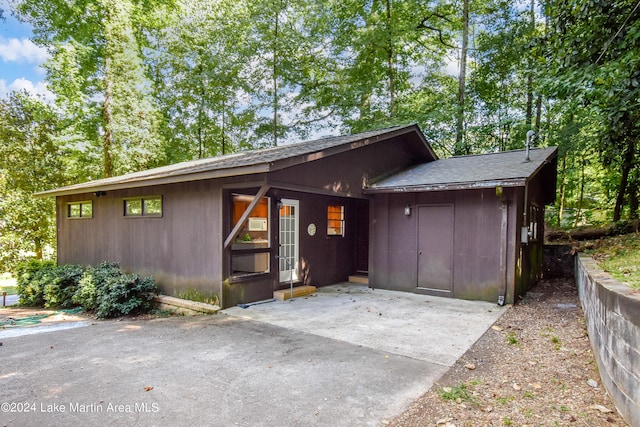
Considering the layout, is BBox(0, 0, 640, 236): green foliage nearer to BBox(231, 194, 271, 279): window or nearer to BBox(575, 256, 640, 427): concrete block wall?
BBox(231, 194, 271, 279): window

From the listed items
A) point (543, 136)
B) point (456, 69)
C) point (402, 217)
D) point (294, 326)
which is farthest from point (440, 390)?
point (456, 69)

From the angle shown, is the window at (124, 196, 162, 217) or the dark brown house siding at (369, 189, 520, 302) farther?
the window at (124, 196, 162, 217)

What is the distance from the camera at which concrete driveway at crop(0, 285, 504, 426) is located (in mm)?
2713

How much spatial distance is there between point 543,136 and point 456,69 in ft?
18.2

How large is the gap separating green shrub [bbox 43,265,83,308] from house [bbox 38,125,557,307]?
29.7 inches

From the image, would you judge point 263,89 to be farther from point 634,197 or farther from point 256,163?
point 634,197

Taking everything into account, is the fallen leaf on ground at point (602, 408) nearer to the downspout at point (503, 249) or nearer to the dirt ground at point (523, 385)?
the dirt ground at point (523, 385)

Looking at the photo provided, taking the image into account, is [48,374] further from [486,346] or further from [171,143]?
[171,143]

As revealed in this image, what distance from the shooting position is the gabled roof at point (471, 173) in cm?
608

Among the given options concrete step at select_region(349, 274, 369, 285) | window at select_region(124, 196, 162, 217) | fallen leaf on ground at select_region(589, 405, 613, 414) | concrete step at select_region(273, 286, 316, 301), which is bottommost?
concrete step at select_region(349, 274, 369, 285)

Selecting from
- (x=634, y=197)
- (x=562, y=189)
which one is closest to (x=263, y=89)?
(x=562, y=189)

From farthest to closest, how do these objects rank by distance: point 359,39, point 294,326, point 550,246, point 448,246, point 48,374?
1. point 359,39
2. point 550,246
3. point 448,246
4. point 294,326
5. point 48,374

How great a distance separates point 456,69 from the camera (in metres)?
15.9

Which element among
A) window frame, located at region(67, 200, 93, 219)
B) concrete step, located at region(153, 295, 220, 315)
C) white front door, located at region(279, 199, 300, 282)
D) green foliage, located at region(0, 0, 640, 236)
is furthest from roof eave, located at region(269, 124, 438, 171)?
window frame, located at region(67, 200, 93, 219)
